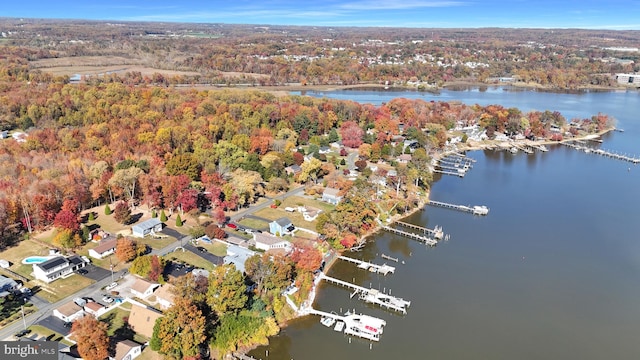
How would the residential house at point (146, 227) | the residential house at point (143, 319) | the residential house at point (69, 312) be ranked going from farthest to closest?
the residential house at point (146, 227), the residential house at point (69, 312), the residential house at point (143, 319)

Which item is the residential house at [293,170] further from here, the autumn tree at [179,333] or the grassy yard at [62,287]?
the autumn tree at [179,333]

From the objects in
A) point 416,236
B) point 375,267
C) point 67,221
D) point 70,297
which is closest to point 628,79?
point 416,236

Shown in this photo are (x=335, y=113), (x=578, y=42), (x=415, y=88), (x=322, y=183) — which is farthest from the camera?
(x=578, y=42)

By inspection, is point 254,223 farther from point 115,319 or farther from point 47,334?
point 47,334

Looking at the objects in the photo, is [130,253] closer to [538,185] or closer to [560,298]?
[560,298]

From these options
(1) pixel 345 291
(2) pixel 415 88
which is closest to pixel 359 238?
(1) pixel 345 291

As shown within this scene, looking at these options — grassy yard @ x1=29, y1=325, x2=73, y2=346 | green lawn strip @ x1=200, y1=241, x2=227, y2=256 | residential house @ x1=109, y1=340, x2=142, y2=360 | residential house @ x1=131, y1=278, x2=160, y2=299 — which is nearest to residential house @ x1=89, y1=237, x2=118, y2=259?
residential house @ x1=131, y1=278, x2=160, y2=299

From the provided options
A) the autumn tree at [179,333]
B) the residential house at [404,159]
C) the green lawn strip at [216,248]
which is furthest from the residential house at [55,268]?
the residential house at [404,159]

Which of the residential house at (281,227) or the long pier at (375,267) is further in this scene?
the residential house at (281,227)
